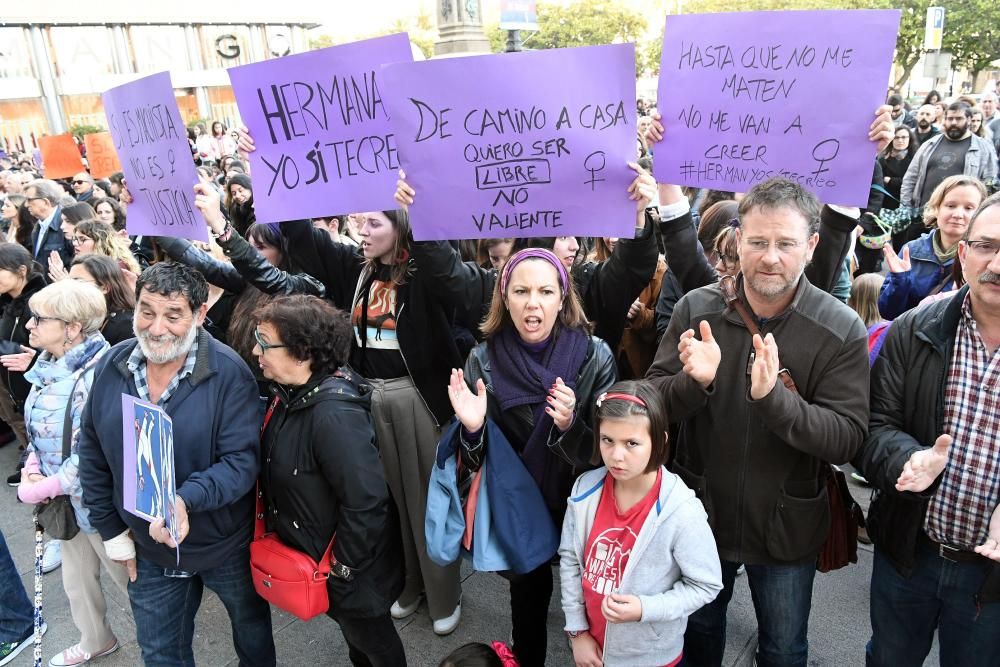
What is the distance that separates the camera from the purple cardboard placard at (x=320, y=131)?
9.35 ft

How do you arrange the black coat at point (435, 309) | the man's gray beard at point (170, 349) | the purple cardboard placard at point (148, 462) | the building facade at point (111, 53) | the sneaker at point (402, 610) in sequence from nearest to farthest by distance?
the purple cardboard placard at point (148, 462), the man's gray beard at point (170, 349), the black coat at point (435, 309), the sneaker at point (402, 610), the building facade at point (111, 53)

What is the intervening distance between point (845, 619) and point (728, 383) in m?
1.80

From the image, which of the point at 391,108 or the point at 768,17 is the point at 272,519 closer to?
the point at 391,108

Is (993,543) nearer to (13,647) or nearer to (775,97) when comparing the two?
(775,97)

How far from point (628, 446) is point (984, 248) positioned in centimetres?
112

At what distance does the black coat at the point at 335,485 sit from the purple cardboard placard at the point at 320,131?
94 centimetres

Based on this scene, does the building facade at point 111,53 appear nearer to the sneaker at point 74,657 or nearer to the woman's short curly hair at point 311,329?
the sneaker at point 74,657

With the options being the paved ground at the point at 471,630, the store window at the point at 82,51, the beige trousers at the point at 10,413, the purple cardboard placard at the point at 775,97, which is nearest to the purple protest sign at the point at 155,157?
the paved ground at the point at 471,630

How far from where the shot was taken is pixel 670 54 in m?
2.67

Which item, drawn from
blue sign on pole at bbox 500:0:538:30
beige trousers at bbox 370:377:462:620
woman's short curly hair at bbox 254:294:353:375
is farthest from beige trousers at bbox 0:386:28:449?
blue sign on pole at bbox 500:0:538:30

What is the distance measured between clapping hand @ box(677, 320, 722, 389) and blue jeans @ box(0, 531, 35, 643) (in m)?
3.33

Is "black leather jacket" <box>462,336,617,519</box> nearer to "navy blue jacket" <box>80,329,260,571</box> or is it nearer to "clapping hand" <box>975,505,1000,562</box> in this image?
"navy blue jacket" <box>80,329,260,571</box>

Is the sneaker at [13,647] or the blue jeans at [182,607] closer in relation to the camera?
the blue jeans at [182,607]

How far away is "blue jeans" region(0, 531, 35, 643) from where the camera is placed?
3.28 metres
